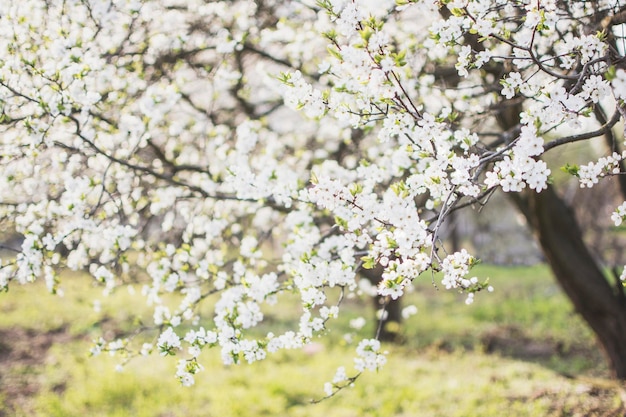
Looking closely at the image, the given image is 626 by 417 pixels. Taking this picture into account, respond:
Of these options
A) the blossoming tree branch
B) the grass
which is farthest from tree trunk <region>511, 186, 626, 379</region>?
the grass

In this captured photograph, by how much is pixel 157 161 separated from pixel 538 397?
5259 mm

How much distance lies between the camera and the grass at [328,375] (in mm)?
6059

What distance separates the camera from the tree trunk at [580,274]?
233 inches

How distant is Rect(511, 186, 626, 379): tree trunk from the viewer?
5930 mm

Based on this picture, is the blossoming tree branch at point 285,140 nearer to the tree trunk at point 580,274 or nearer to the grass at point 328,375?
the tree trunk at point 580,274

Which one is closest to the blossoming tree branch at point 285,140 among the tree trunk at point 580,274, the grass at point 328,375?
the tree trunk at point 580,274

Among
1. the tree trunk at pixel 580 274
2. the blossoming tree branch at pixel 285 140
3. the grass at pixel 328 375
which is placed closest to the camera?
the blossoming tree branch at pixel 285 140

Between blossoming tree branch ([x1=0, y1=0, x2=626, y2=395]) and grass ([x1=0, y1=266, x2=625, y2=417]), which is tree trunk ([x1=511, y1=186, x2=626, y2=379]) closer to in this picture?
blossoming tree branch ([x1=0, y1=0, x2=626, y2=395])

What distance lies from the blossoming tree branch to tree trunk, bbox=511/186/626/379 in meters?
0.07

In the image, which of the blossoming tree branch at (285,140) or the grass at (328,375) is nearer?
the blossoming tree branch at (285,140)

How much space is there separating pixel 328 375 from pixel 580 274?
3766 millimetres

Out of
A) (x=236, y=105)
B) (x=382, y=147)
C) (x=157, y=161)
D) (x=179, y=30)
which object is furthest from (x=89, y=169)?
(x=382, y=147)

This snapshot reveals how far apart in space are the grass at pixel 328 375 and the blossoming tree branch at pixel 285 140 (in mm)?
1394

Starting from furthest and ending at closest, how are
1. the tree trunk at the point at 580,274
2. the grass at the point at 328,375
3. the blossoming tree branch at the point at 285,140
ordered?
the grass at the point at 328,375 → the tree trunk at the point at 580,274 → the blossoming tree branch at the point at 285,140
